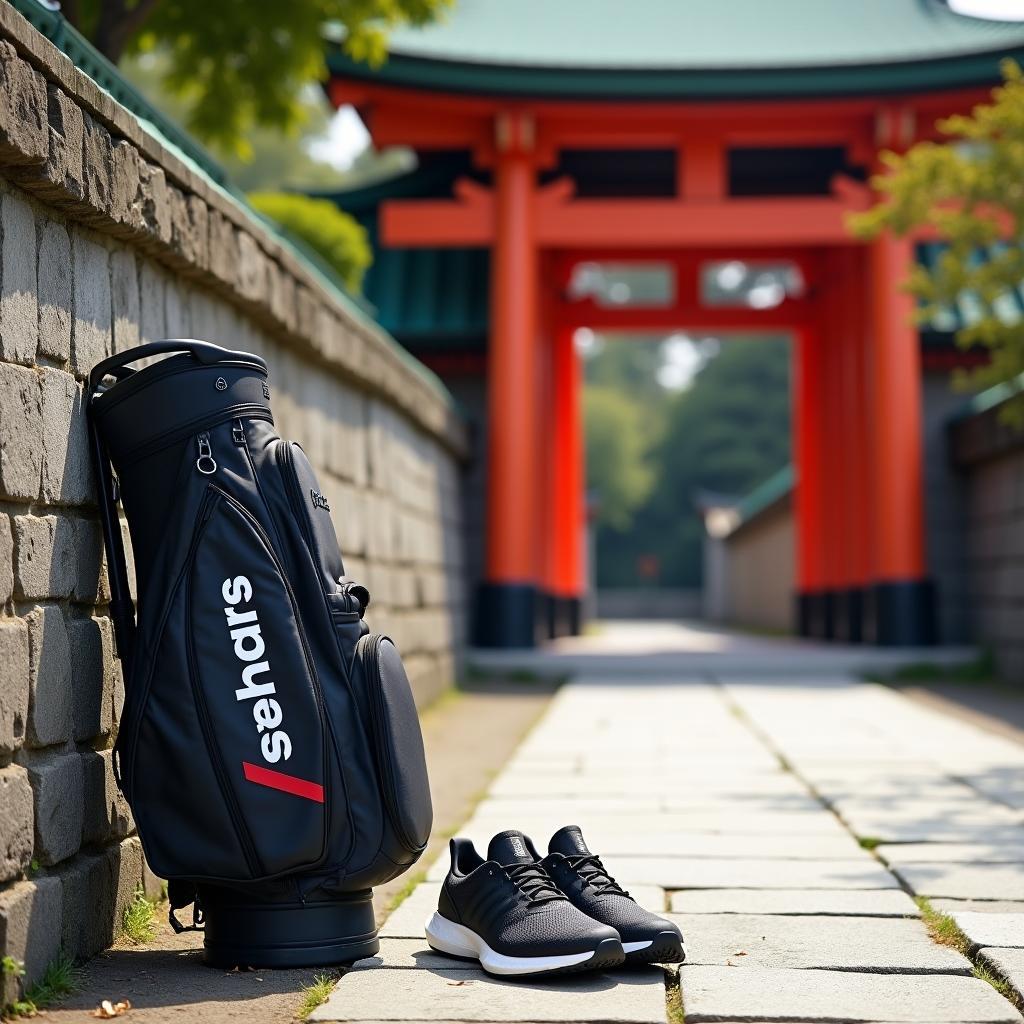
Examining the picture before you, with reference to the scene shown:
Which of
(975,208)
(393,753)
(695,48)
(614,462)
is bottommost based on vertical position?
(393,753)

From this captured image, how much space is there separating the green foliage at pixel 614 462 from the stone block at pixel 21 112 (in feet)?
106

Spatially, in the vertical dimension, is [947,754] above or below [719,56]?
below

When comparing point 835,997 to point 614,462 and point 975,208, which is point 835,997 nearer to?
point 975,208

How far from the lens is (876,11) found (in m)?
11.8

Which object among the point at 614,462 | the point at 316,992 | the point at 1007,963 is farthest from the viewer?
the point at 614,462

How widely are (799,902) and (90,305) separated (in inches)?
76.2

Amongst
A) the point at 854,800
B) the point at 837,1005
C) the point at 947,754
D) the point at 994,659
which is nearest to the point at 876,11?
the point at 994,659

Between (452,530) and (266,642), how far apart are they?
24.1 ft

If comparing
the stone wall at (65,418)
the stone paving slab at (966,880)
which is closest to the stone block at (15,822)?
the stone wall at (65,418)

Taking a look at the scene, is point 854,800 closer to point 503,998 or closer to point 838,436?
point 503,998

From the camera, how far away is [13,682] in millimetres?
2352

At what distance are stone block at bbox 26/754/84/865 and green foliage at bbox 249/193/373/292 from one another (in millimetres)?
6847

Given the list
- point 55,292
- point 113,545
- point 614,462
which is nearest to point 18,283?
point 55,292

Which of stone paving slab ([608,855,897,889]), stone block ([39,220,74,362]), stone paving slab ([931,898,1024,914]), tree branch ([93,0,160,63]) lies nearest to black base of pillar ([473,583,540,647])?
tree branch ([93,0,160,63])
